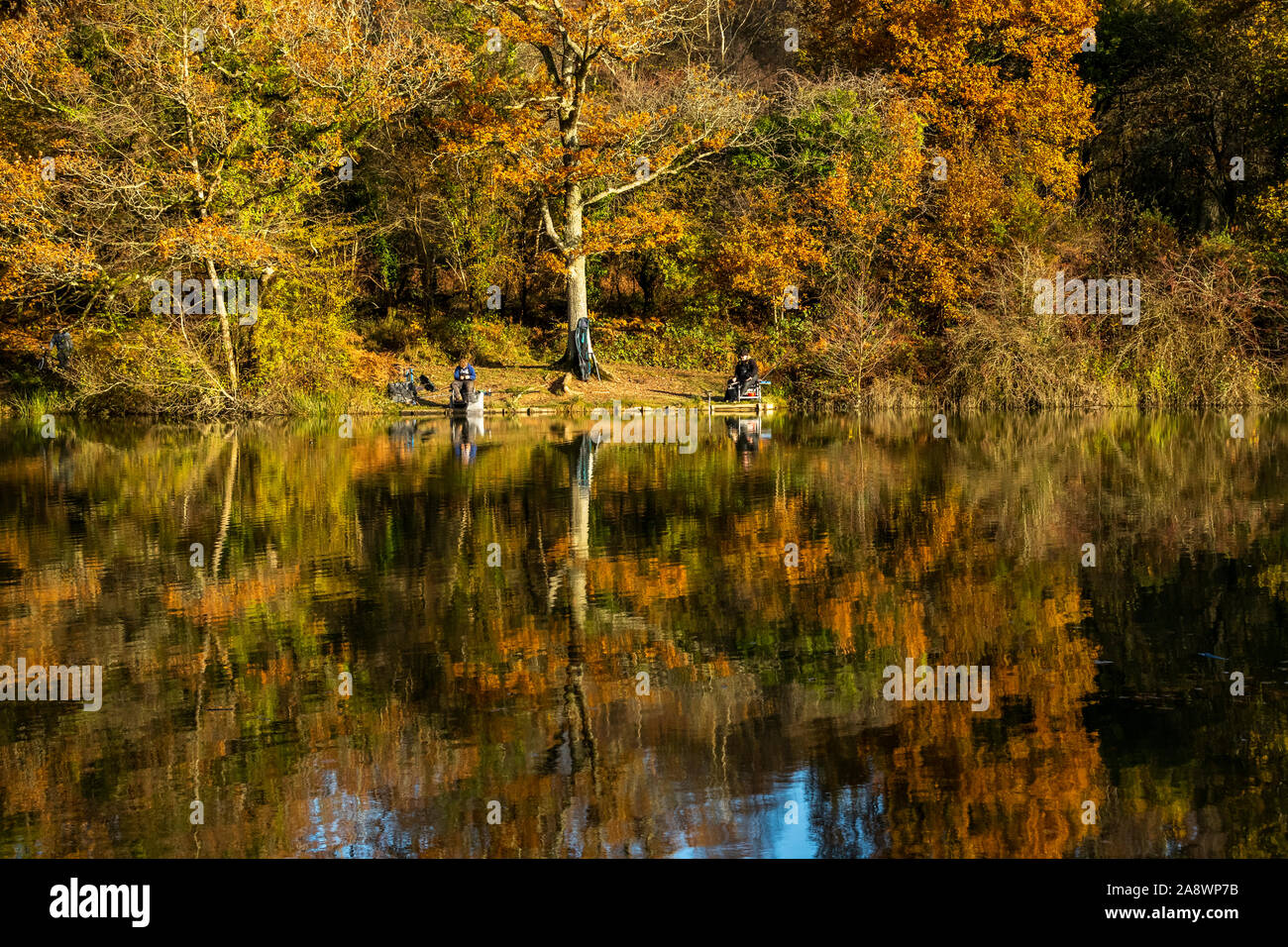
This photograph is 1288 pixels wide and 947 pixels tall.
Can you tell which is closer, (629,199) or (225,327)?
(225,327)

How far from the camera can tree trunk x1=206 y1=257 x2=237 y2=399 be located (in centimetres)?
3181

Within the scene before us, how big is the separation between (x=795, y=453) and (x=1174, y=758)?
15.6 meters

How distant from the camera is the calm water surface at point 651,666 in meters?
6.40

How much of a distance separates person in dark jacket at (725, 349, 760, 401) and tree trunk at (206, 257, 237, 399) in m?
12.1

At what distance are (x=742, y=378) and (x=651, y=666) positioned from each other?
80.2ft

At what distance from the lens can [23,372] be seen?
34594 millimetres

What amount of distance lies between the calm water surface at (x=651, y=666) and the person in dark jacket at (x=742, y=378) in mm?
14437

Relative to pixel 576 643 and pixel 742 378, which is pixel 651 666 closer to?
pixel 576 643

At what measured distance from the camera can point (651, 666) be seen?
9.12 metres

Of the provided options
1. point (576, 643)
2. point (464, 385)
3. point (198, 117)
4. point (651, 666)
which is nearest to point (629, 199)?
point (464, 385)

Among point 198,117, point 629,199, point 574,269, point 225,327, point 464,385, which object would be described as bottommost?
point 464,385

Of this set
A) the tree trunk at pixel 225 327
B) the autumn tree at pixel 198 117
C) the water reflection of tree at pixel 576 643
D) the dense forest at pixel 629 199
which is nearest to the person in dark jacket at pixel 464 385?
the dense forest at pixel 629 199

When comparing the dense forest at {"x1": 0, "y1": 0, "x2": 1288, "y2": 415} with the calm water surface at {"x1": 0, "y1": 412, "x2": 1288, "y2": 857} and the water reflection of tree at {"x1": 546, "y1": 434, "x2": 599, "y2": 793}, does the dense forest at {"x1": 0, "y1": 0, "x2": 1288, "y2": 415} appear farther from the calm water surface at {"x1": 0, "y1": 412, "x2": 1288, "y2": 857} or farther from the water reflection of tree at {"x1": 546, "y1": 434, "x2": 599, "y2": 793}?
the water reflection of tree at {"x1": 546, "y1": 434, "x2": 599, "y2": 793}
